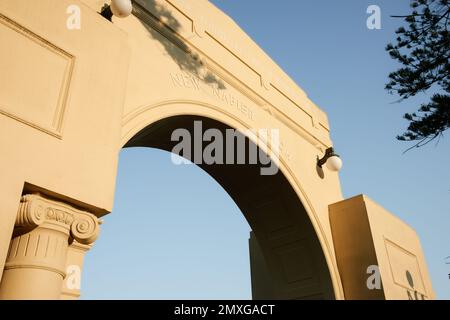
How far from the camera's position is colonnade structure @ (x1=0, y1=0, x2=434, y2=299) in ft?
8.05

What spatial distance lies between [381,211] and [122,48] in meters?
5.31

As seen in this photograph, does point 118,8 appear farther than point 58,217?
Yes

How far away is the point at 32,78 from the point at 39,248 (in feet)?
3.73

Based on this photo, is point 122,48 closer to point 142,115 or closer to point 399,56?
point 142,115

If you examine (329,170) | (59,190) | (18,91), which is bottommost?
(59,190)

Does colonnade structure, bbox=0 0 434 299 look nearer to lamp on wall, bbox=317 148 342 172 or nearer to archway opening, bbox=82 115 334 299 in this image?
archway opening, bbox=82 115 334 299

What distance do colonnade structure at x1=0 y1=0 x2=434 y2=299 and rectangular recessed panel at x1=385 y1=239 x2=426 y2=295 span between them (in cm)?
3

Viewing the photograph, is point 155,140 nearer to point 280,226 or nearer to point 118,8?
point 118,8

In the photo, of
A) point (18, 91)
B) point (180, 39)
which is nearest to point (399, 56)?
point (180, 39)

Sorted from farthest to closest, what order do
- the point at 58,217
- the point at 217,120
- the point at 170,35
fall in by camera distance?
the point at 217,120
the point at 170,35
the point at 58,217

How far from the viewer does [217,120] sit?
216 inches

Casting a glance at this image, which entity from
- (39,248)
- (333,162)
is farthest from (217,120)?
(39,248)

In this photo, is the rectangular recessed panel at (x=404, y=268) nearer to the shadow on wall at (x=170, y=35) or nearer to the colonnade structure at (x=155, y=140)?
the colonnade structure at (x=155, y=140)
